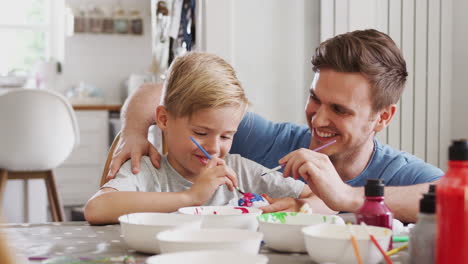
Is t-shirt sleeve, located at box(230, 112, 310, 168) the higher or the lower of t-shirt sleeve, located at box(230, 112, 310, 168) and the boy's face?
the lower

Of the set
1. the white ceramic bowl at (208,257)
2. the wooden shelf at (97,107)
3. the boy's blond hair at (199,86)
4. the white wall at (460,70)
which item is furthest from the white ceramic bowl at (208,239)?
the wooden shelf at (97,107)

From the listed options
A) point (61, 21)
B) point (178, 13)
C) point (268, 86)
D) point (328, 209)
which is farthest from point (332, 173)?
point (61, 21)

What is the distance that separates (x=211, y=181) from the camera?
1249mm

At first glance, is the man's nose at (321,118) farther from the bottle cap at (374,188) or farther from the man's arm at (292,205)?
the bottle cap at (374,188)

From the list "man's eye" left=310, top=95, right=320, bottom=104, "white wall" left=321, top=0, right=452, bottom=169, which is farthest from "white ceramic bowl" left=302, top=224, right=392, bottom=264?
"white wall" left=321, top=0, right=452, bottom=169

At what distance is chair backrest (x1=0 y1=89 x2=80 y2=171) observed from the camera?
10.6ft

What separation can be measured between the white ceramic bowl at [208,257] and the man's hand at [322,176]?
Answer: 51cm

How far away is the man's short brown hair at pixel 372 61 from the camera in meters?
1.59

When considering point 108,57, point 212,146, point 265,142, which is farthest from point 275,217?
point 108,57

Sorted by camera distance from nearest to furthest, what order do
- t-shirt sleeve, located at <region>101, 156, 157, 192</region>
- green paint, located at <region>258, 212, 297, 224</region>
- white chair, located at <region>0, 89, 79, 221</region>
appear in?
1. green paint, located at <region>258, 212, 297, 224</region>
2. t-shirt sleeve, located at <region>101, 156, 157, 192</region>
3. white chair, located at <region>0, 89, 79, 221</region>

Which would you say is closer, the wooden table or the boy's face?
the wooden table

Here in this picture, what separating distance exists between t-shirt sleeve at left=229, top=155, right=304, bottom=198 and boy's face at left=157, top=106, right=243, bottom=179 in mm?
103

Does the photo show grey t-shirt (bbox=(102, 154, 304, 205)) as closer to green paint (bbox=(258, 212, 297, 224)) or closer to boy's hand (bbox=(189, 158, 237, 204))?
boy's hand (bbox=(189, 158, 237, 204))

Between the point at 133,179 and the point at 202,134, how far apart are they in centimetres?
19
